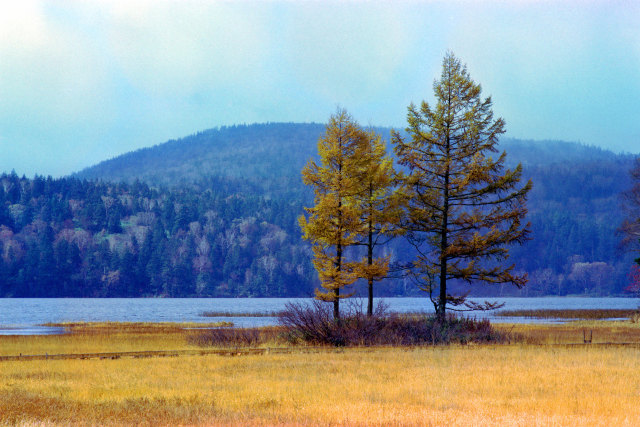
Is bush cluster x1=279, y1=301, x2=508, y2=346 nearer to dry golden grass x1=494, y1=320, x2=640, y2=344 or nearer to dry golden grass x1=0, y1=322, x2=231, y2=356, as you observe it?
dry golden grass x1=494, y1=320, x2=640, y2=344

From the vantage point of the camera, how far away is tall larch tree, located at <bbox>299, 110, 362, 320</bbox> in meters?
43.4

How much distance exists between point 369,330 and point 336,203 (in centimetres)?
1001

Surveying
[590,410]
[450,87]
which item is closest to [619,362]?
[590,410]

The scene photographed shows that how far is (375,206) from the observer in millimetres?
44812

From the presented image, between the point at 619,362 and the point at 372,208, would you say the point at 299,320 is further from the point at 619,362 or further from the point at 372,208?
the point at 619,362

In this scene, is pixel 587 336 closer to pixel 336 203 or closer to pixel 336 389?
pixel 336 203

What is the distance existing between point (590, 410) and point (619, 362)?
35.9 feet

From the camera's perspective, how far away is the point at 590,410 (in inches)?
687

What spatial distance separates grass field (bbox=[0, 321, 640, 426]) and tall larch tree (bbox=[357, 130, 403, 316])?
40.7 ft

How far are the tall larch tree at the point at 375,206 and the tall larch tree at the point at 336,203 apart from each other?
1.65 ft

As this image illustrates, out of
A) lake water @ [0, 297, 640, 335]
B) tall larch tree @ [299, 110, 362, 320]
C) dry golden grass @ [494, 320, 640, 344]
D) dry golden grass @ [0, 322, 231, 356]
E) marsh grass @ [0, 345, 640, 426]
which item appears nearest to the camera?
marsh grass @ [0, 345, 640, 426]

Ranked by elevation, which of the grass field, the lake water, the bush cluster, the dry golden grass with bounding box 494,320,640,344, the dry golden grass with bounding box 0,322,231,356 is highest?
the bush cluster

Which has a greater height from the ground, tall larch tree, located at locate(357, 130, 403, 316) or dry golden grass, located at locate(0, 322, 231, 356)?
tall larch tree, located at locate(357, 130, 403, 316)

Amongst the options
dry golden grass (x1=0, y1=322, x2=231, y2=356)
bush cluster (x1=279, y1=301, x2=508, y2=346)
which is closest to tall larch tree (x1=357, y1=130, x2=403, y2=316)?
bush cluster (x1=279, y1=301, x2=508, y2=346)
